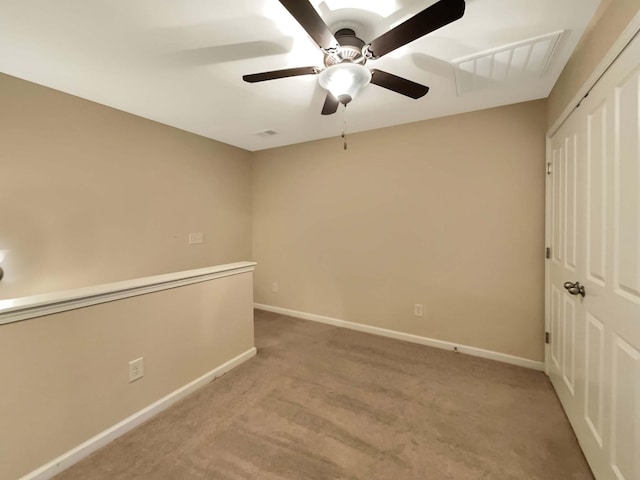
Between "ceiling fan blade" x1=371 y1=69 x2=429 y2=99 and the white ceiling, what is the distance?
25 cm

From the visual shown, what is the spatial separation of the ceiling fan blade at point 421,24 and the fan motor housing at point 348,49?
165mm

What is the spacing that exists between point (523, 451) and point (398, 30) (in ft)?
7.52

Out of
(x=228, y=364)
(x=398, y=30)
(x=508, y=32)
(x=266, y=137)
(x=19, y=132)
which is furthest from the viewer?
(x=266, y=137)

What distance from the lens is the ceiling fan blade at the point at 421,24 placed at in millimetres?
1009

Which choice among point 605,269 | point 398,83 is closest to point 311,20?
point 398,83

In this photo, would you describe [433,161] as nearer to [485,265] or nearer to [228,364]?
[485,265]

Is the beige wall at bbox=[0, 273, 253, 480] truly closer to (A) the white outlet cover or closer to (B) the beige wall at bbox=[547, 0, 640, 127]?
(A) the white outlet cover

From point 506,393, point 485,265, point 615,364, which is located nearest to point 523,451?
point 506,393

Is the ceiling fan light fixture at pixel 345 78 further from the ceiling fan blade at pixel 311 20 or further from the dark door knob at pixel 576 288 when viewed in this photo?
the dark door knob at pixel 576 288

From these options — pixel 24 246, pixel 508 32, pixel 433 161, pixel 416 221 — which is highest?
pixel 508 32

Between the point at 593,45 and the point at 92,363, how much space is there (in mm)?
3258

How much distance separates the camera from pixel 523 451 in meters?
1.53

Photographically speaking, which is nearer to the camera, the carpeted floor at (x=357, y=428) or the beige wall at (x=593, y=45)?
the beige wall at (x=593, y=45)

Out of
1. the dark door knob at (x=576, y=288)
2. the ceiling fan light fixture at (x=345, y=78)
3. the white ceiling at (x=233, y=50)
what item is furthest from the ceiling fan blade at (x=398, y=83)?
the dark door knob at (x=576, y=288)
